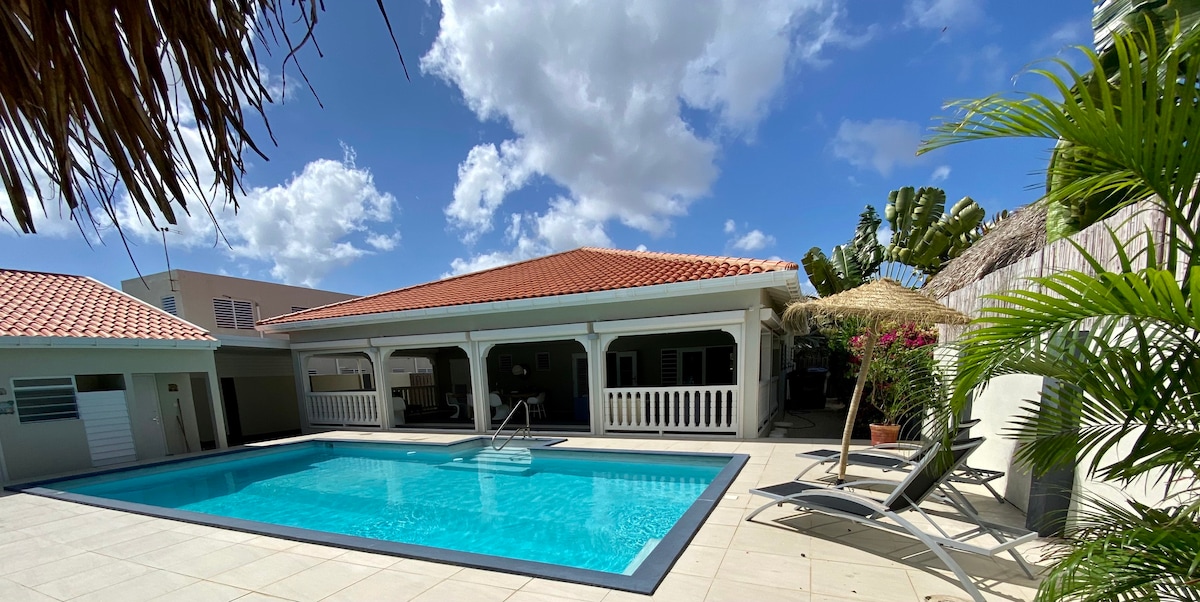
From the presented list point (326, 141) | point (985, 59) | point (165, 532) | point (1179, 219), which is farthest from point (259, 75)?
point (165, 532)

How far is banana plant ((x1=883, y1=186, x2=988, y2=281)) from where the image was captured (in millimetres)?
14750

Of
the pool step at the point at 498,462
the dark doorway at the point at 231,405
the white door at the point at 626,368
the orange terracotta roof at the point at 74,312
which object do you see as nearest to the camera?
the pool step at the point at 498,462

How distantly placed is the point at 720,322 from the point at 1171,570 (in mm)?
7818

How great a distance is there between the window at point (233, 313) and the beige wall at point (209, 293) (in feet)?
0.50

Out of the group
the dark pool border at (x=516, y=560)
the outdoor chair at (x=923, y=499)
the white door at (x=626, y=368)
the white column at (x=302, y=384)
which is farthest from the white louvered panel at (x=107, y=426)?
the outdoor chair at (x=923, y=499)

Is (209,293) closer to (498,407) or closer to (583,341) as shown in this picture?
(498,407)

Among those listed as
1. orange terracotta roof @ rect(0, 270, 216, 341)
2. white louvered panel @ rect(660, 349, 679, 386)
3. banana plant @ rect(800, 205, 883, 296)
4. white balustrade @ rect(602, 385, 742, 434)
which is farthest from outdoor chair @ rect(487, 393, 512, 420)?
banana plant @ rect(800, 205, 883, 296)

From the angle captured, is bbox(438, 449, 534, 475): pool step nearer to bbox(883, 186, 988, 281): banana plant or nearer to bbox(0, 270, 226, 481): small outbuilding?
bbox(0, 270, 226, 481): small outbuilding

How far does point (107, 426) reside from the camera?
10.2 meters

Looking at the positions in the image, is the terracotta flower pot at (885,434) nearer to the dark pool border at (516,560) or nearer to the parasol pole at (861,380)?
the dark pool border at (516,560)

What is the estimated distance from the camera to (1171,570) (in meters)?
1.58

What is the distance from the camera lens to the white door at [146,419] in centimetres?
1069

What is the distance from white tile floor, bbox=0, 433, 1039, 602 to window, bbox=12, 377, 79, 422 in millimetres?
5672

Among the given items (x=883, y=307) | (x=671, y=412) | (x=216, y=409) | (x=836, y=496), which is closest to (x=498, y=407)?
(x=671, y=412)
